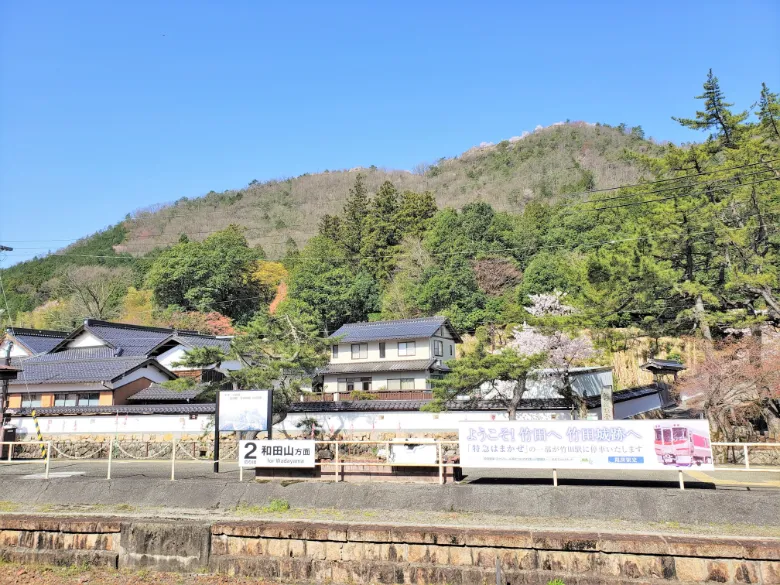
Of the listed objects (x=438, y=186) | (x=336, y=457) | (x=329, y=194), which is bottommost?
(x=336, y=457)

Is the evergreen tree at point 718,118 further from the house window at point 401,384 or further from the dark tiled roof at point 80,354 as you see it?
the dark tiled roof at point 80,354

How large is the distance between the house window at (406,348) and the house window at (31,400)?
20219 millimetres

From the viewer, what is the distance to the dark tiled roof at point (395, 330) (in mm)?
35062

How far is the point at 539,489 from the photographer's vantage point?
12.9 meters

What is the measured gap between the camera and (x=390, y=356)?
3544 centimetres

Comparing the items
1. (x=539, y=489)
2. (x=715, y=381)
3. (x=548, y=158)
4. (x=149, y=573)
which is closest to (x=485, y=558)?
(x=539, y=489)

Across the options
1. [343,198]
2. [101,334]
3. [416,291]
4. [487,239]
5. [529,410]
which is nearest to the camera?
[529,410]

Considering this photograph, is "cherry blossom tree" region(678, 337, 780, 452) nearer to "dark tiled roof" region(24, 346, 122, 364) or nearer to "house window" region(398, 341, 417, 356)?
"house window" region(398, 341, 417, 356)

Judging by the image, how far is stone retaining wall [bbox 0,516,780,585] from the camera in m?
9.46

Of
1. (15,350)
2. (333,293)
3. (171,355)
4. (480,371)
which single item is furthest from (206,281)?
(480,371)

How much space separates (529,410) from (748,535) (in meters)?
13.8

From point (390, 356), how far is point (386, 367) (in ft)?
4.78

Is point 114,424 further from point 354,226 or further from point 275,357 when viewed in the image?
point 354,226

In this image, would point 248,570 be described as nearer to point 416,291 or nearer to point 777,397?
point 777,397
